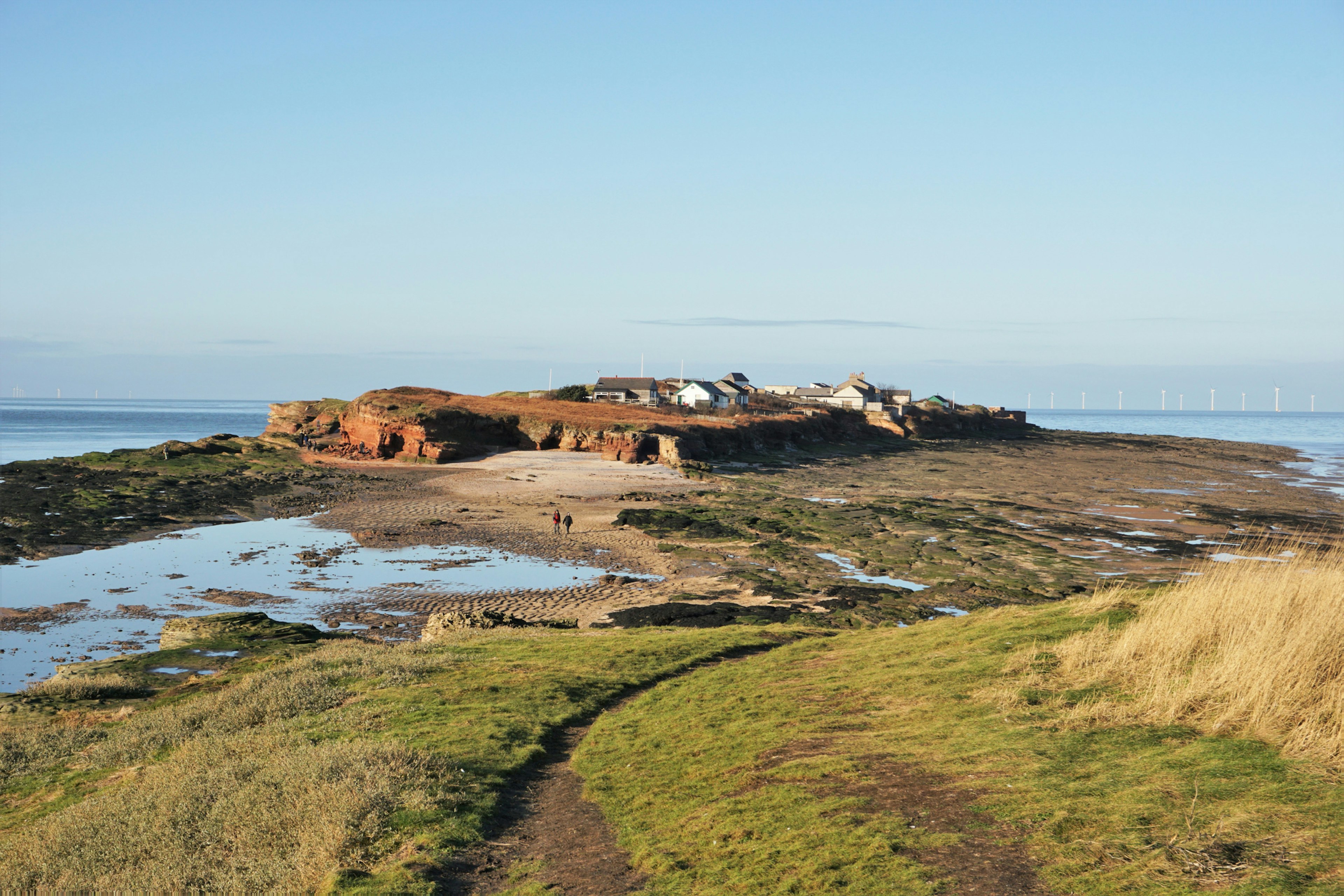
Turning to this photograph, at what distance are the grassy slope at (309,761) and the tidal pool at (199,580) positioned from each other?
9.64m

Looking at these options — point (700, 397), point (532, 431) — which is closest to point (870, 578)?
point (532, 431)

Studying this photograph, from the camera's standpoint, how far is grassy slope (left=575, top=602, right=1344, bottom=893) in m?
6.84

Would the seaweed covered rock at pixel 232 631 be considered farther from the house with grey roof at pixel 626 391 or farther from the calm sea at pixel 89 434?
the house with grey roof at pixel 626 391

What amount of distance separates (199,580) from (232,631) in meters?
12.4

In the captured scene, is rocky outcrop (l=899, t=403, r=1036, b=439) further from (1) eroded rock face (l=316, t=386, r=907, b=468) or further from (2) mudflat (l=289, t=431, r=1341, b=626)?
(2) mudflat (l=289, t=431, r=1341, b=626)

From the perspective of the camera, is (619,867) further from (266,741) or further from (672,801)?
(266,741)

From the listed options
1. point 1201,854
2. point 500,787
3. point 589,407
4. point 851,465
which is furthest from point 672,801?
point 589,407

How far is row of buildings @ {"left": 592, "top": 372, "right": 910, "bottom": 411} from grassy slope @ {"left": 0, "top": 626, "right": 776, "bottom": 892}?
109 meters

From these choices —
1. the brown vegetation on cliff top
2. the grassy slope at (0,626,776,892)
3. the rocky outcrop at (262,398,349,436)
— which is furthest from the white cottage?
the grassy slope at (0,626,776,892)

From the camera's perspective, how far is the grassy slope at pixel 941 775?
6.84 m

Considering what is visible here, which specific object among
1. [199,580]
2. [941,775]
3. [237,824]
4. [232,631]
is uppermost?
[941,775]

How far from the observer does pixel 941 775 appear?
30.8ft

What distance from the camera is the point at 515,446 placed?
8762 cm

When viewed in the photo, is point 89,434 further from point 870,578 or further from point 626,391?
point 870,578
